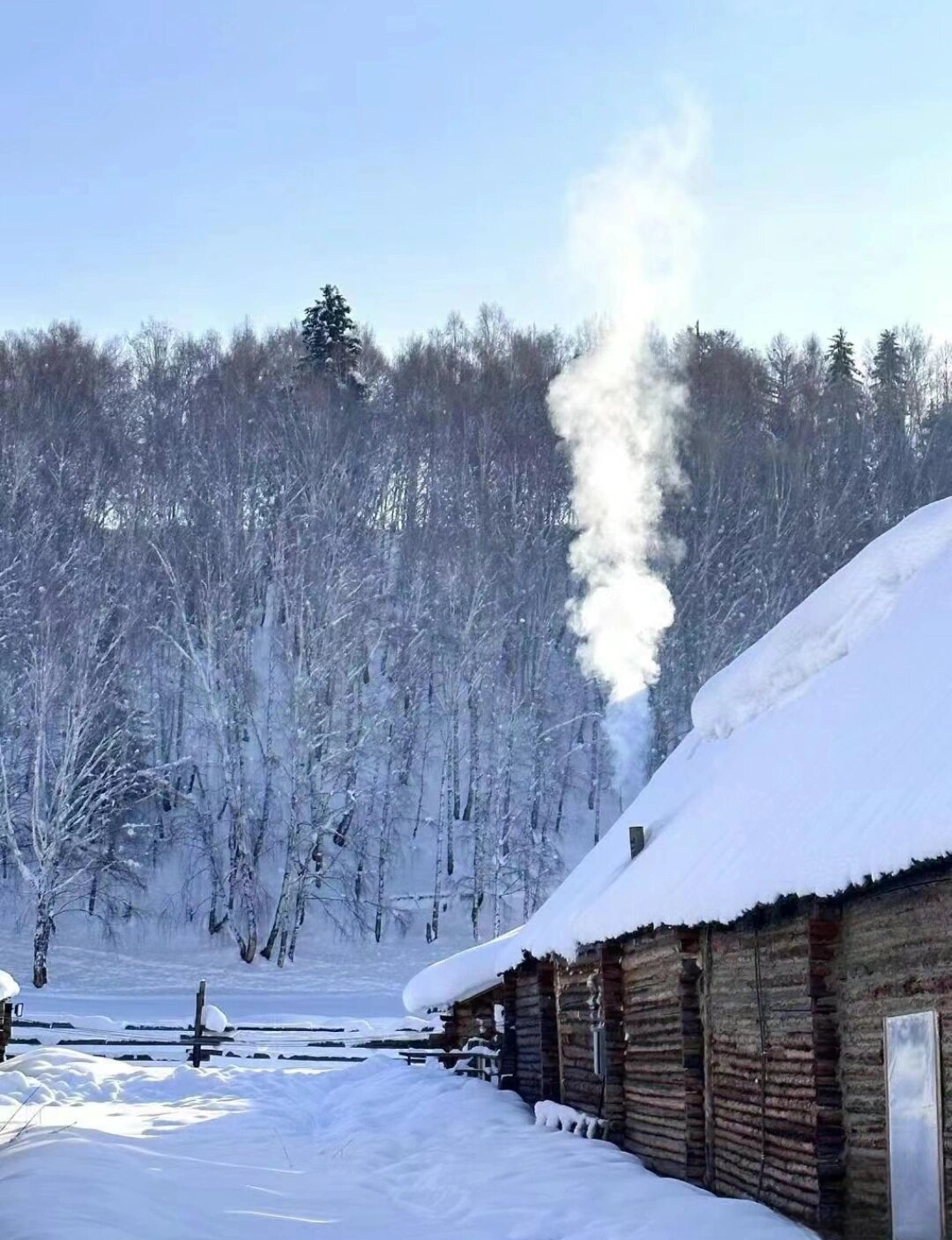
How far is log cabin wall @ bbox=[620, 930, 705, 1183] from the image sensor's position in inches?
483

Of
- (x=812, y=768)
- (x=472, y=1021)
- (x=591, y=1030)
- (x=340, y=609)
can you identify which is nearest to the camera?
(x=812, y=768)

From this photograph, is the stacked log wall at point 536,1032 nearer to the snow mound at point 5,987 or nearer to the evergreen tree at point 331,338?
the snow mound at point 5,987

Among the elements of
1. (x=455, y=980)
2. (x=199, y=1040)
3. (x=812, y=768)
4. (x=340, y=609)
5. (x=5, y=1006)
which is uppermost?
(x=340, y=609)

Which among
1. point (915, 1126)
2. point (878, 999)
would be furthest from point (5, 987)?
point (915, 1126)

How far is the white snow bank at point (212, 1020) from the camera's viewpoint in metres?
24.1

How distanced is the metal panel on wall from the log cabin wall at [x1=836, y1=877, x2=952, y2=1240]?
0.26ft

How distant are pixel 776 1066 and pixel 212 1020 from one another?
616 inches

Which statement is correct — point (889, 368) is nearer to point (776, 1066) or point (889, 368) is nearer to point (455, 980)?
point (455, 980)

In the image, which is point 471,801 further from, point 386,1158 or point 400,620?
point 386,1158

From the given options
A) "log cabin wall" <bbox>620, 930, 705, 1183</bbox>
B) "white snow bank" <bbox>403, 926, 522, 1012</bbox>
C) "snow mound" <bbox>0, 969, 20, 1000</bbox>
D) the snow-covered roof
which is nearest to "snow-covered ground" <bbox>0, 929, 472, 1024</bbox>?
"white snow bank" <bbox>403, 926, 522, 1012</bbox>

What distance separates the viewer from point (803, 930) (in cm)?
984

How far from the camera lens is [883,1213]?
8.92 metres

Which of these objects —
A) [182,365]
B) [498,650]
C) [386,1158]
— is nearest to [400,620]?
[498,650]

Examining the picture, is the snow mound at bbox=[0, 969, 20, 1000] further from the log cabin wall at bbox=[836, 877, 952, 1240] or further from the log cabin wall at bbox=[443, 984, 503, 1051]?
the log cabin wall at bbox=[836, 877, 952, 1240]
